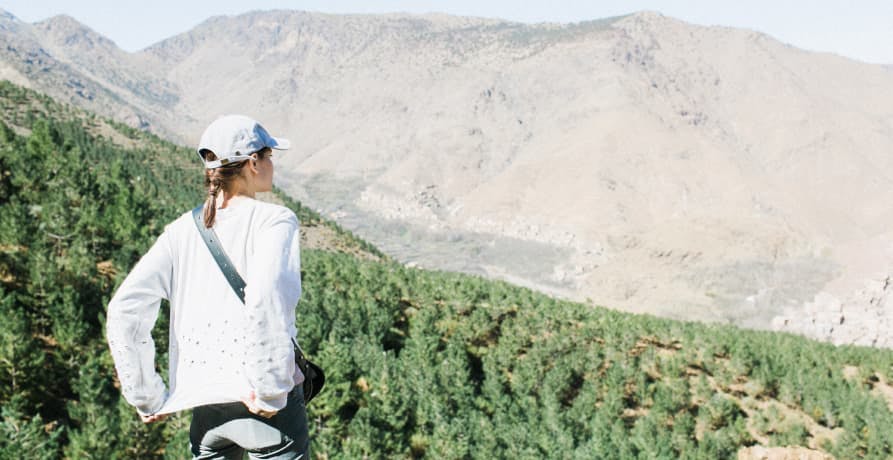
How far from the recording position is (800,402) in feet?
84.6

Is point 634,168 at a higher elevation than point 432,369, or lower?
lower

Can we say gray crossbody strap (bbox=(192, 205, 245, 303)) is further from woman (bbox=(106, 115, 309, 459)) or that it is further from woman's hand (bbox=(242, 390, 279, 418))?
woman's hand (bbox=(242, 390, 279, 418))

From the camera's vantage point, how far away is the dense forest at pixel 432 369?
628 inches

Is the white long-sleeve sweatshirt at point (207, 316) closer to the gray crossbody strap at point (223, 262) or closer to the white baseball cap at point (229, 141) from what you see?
the gray crossbody strap at point (223, 262)

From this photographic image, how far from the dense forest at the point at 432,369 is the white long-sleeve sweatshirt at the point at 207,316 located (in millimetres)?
10297

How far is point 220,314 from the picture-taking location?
3.34m

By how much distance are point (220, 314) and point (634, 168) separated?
403ft

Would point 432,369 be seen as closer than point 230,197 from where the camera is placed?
No

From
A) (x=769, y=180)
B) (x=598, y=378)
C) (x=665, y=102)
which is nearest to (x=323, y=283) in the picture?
(x=598, y=378)

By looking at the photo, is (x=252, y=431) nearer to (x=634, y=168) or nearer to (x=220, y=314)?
(x=220, y=314)

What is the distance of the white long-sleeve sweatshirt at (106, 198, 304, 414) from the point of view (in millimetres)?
3102

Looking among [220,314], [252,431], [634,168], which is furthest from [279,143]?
[634,168]

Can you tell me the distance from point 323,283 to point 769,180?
120m

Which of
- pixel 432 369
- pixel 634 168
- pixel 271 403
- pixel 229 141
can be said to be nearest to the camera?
pixel 271 403
